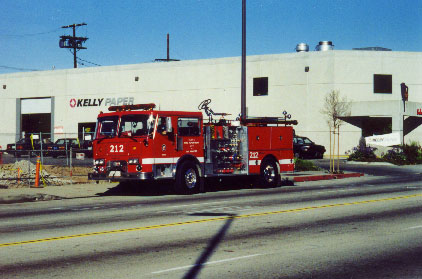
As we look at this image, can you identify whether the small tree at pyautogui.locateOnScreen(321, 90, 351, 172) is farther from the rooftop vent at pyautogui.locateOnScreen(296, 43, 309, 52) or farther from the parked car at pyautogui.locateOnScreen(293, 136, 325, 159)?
the rooftop vent at pyautogui.locateOnScreen(296, 43, 309, 52)

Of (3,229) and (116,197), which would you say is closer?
(3,229)

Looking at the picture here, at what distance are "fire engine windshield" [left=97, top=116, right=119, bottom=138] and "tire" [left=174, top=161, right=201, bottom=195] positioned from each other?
2.52 metres

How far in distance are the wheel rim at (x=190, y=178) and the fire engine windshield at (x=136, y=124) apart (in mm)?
2197

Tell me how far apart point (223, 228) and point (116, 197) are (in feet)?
28.6

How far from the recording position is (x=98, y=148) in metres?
19.5

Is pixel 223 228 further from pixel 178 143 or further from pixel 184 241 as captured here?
pixel 178 143

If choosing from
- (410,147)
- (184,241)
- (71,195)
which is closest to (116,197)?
(71,195)

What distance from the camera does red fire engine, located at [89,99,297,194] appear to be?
18.8 meters

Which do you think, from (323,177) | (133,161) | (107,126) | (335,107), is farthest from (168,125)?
Answer: (335,107)

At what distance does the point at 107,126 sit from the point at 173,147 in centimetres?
227

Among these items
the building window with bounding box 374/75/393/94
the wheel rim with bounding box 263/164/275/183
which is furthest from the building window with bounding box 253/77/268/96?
the wheel rim with bounding box 263/164/275/183

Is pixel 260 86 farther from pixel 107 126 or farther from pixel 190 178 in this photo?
pixel 107 126

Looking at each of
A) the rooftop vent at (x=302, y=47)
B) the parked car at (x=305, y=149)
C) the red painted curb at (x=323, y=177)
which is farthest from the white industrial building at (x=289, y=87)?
the red painted curb at (x=323, y=177)

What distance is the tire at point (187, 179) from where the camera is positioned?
19.6m
